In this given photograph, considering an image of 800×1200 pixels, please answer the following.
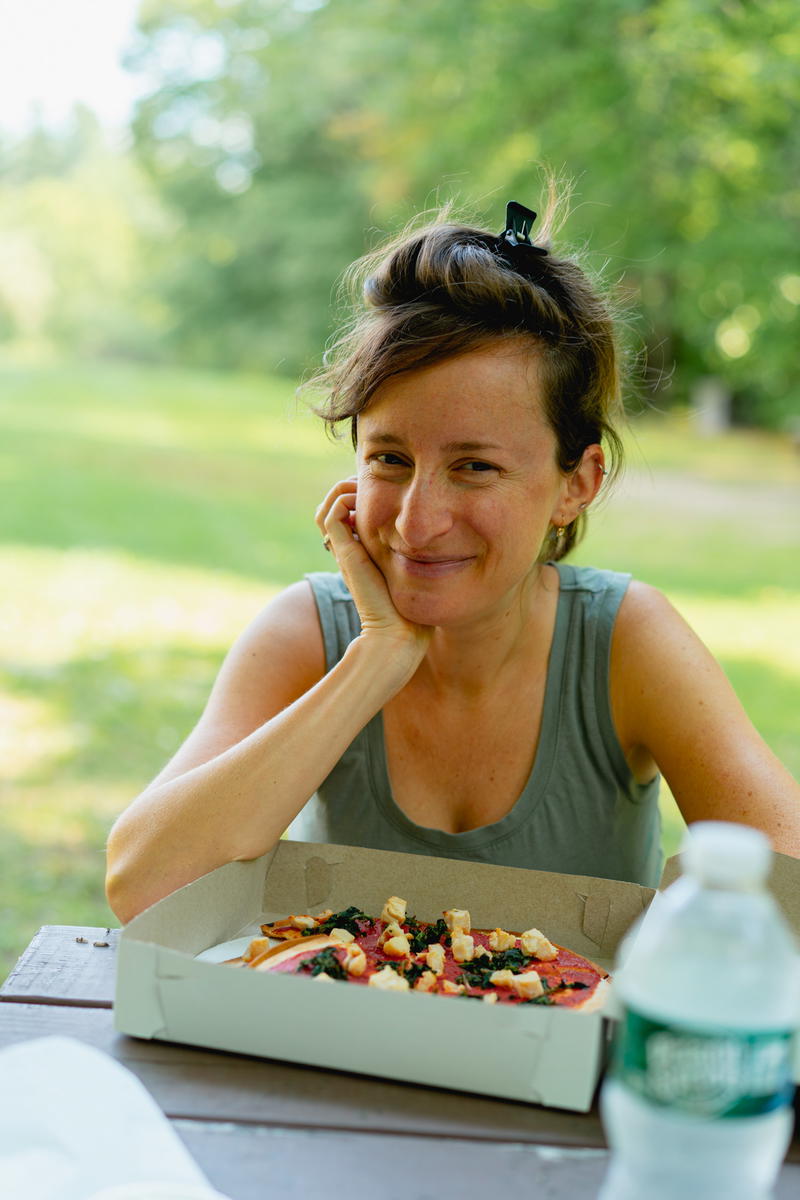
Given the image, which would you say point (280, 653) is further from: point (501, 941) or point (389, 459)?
point (501, 941)

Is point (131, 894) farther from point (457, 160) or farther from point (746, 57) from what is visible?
point (457, 160)

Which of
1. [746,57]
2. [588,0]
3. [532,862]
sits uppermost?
[588,0]

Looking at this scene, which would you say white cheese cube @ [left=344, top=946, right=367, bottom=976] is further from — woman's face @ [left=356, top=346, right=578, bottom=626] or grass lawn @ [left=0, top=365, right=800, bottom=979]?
grass lawn @ [left=0, top=365, right=800, bottom=979]

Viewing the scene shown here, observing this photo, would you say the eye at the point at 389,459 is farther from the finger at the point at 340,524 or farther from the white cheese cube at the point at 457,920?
the white cheese cube at the point at 457,920

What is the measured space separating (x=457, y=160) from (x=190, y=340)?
1723 cm

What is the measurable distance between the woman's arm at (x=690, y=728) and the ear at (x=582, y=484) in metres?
0.19

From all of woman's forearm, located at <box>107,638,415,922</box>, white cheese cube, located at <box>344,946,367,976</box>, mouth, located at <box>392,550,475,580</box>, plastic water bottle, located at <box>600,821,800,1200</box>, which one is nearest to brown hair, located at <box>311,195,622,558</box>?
mouth, located at <box>392,550,475,580</box>

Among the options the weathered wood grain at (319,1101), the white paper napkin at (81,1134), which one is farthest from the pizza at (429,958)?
the white paper napkin at (81,1134)

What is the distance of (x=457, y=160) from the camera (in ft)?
46.3

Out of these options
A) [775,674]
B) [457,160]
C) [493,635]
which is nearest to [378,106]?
[457,160]

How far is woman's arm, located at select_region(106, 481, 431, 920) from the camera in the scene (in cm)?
166

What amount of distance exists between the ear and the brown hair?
0.02 metres

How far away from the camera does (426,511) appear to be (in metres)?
1.85

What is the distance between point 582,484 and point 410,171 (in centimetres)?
1767
